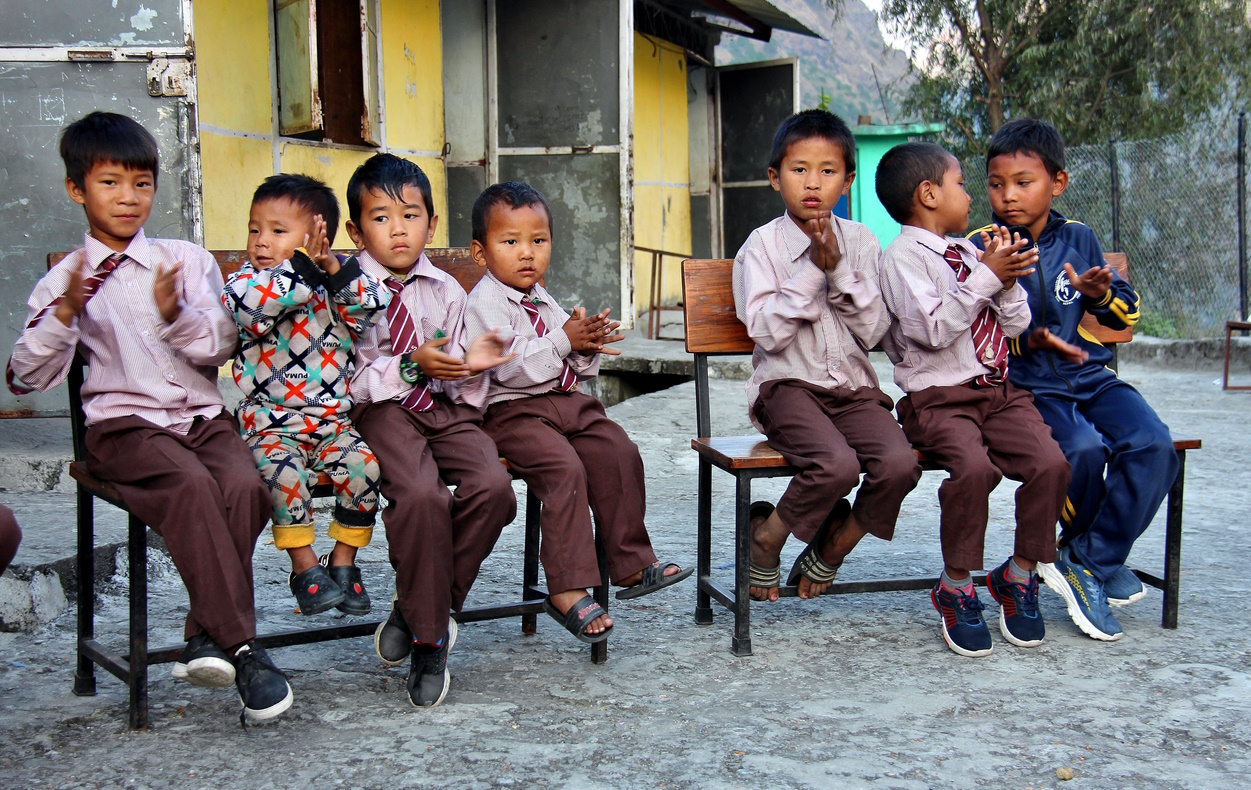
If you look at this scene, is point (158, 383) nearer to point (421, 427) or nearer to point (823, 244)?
point (421, 427)

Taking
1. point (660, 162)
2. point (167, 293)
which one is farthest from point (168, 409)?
point (660, 162)

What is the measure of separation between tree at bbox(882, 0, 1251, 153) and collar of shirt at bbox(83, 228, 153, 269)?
460 inches

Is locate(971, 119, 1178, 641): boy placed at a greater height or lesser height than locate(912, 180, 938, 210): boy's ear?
lesser

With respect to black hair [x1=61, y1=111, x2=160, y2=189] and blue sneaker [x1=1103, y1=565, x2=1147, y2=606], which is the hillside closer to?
blue sneaker [x1=1103, y1=565, x2=1147, y2=606]

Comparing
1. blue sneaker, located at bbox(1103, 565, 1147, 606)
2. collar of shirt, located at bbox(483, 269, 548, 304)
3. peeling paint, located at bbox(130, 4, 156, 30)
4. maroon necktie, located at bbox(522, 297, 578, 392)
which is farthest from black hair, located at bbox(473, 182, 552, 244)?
peeling paint, located at bbox(130, 4, 156, 30)

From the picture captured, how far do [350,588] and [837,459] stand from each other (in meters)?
1.27

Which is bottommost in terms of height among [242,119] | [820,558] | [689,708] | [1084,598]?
[689,708]

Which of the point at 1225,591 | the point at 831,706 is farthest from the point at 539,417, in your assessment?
the point at 1225,591

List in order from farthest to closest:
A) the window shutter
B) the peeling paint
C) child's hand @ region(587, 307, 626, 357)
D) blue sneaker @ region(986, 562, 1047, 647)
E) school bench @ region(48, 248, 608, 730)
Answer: the window shutter
the peeling paint
blue sneaker @ region(986, 562, 1047, 647)
child's hand @ region(587, 307, 626, 357)
school bench @ region(48, 248, 608, 730)

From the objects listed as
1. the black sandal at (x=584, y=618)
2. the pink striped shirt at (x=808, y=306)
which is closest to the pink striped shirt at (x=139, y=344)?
the black sandal at (x=584, y=618)

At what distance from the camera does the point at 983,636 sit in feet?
9.63

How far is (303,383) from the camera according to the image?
277 centimetres

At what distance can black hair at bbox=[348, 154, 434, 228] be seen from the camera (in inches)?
113

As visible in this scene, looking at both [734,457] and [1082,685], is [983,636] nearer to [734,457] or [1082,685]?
[1082,685]
